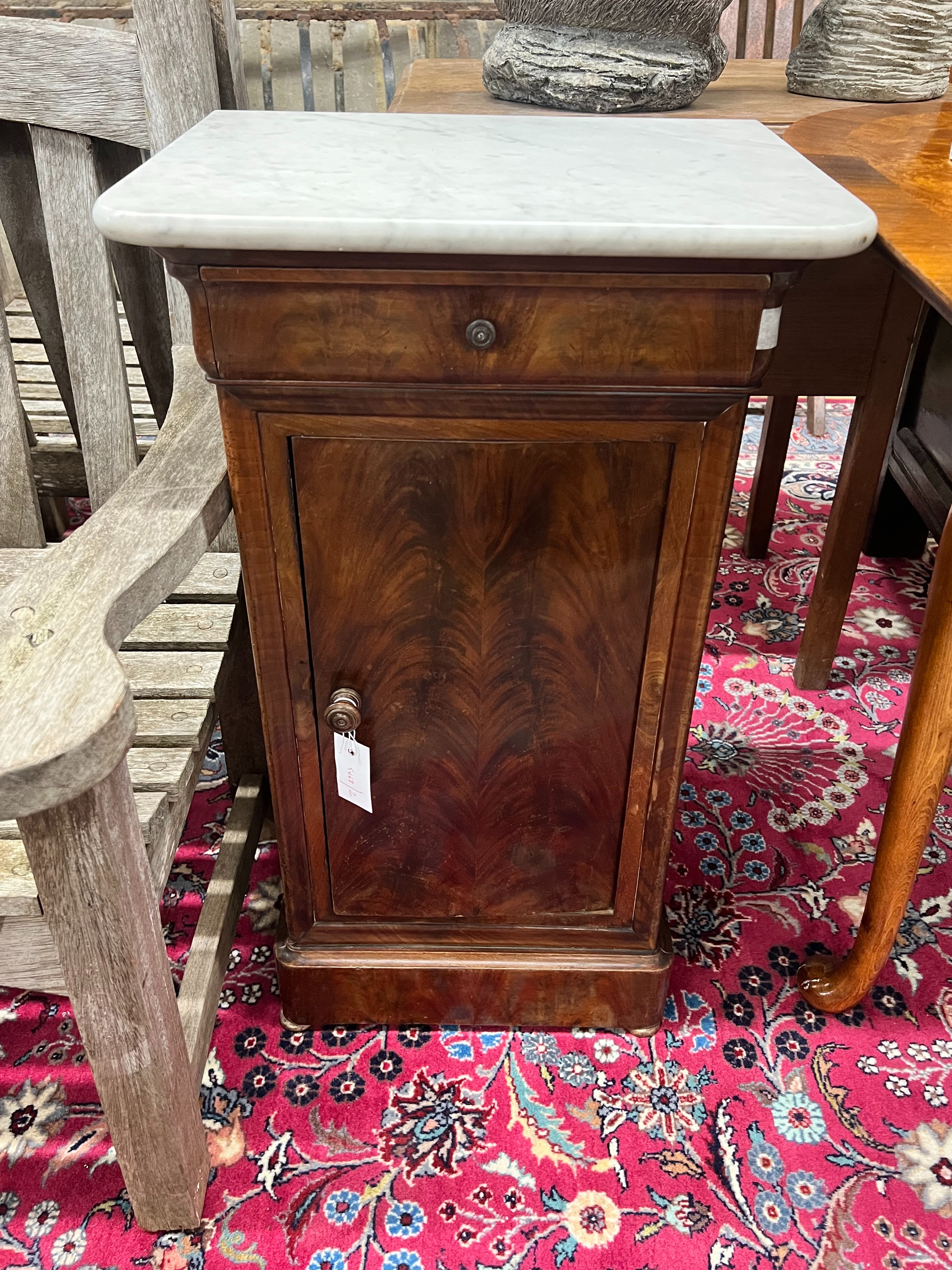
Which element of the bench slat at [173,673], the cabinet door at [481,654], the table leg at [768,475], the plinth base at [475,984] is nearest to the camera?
the cabinet door at [481,654]

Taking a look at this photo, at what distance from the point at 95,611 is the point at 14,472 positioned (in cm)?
52

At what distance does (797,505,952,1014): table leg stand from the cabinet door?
0.31 m

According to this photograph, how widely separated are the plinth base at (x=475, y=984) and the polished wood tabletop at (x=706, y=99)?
1.12 meters

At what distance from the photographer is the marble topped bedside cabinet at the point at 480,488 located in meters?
0.77

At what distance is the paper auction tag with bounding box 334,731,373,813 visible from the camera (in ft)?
3.51

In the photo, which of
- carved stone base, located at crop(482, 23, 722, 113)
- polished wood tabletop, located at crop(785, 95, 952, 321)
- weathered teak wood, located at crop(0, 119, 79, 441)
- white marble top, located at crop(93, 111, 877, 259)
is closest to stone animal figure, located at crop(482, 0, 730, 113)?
carved stone base, located at crop(482, 23, 722, 113)

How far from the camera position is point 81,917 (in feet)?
2.72

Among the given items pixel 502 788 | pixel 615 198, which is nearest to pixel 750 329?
pixel 615 198

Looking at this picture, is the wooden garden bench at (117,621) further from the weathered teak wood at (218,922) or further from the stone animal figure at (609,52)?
the stone animal figure at (609,52)

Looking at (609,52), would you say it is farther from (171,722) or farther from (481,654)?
(171,722)

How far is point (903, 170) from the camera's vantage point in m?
1.25

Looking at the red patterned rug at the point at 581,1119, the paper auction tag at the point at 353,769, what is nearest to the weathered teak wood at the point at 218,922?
the red patterned rug at the point at 581,1119

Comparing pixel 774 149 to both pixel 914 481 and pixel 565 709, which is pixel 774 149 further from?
pixel 914 481

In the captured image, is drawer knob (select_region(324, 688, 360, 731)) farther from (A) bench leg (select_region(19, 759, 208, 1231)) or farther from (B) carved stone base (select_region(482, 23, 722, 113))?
(B) carved stone base (select_region(482, 23, 722, 113))
